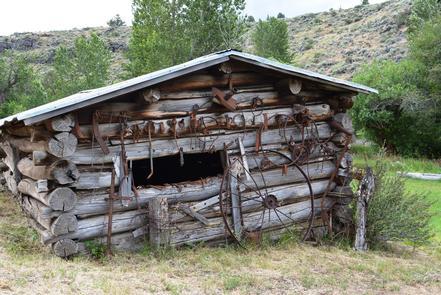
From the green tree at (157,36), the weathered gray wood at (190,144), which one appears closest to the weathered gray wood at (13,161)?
the weathered gray wood at (190,144)

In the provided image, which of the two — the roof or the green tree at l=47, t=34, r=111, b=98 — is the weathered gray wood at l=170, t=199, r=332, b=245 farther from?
the green tree at l=47, t=34, r=111, b=98

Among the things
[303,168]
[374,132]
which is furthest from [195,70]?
[374,132]

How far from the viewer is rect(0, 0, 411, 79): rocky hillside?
138ft

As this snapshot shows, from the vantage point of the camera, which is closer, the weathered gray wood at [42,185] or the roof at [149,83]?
the roof at [149,83]

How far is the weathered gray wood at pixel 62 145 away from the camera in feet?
21.7

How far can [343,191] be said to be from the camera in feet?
29.8

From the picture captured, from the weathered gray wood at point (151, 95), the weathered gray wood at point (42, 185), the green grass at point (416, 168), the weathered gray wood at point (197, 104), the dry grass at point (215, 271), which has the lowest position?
the green grass at point (416, 168)

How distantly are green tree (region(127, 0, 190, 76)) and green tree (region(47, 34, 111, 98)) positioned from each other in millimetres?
1863

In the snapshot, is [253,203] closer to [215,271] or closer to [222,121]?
[222,121]

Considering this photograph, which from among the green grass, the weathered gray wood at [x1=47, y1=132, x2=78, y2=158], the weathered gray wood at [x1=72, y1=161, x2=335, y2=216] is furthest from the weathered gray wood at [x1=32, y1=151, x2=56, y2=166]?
the green grass

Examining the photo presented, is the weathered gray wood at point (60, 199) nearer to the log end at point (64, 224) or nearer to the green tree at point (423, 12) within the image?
the log end at point (64, 224)

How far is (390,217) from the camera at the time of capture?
8.96 metres

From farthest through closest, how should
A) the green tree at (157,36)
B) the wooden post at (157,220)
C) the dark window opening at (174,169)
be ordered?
the green tree at (157,36), the dark window opening at (174,169), the wooden post at (157,220)

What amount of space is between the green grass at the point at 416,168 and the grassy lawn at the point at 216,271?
13.4 ft
